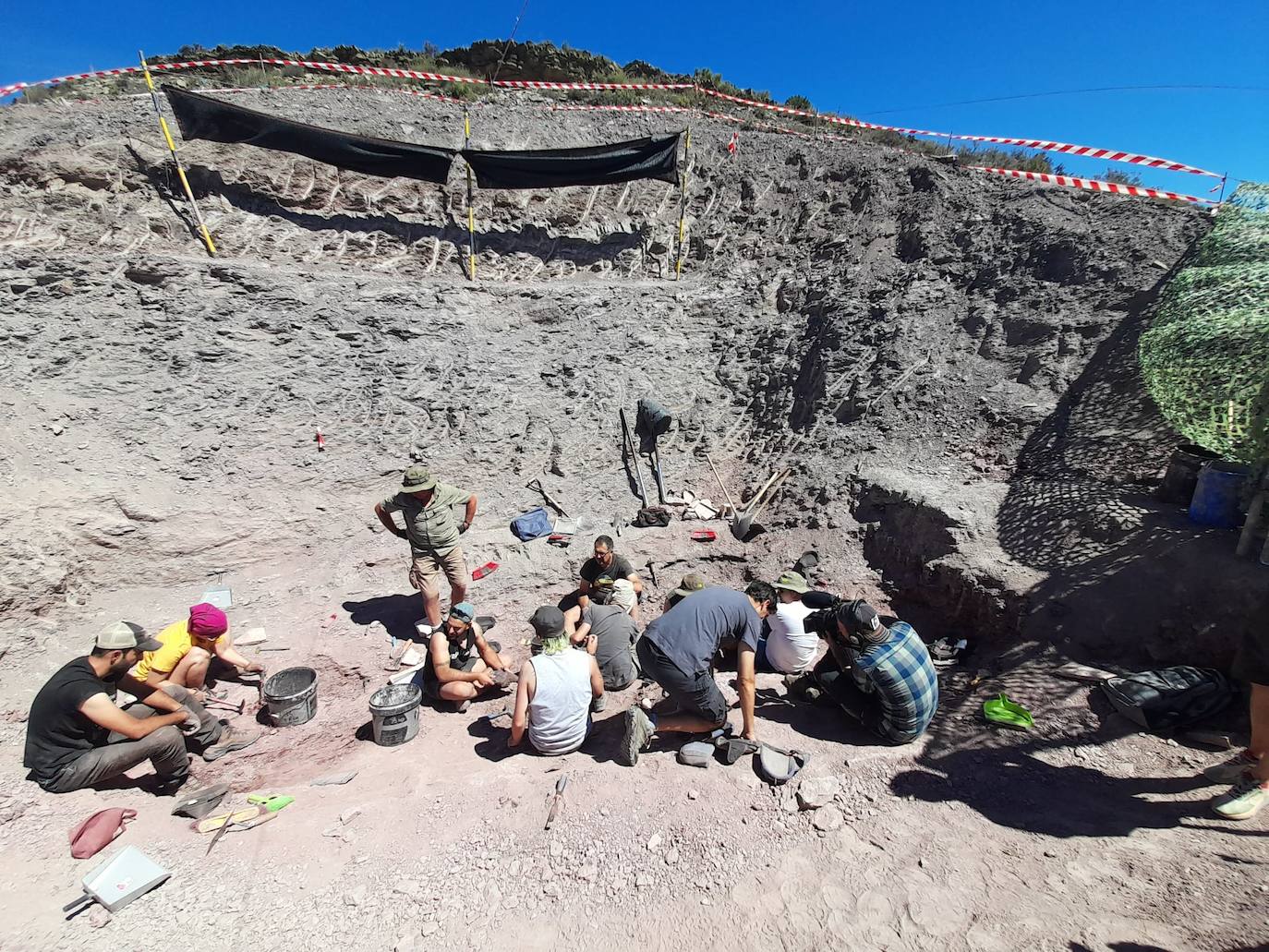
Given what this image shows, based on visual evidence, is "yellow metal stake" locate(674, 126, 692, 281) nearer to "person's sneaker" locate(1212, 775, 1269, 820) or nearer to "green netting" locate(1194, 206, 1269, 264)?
"green netting" locate(1194, 206, 1269, 264)

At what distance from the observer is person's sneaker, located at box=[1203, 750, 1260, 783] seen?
11.5ft

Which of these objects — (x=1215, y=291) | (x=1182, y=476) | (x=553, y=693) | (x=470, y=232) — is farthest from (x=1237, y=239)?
(x=470, y=232)

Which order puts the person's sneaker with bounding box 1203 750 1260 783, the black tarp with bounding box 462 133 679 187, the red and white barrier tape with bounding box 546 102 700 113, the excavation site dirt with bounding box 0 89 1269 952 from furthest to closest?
the red and white barrier tape with bounding box 546 102 700 113 < the black tarp with bounding box 462 133 679 187 < the person's sneaker with bounding box 1203 750 1260 783 < the excavation site dirt with bounding box 0 89 1269 952

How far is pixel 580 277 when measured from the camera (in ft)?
32.1

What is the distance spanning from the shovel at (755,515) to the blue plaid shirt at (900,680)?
3.14m

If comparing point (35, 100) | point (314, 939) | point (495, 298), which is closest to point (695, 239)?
point (495, 298)

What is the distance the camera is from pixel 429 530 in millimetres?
5723

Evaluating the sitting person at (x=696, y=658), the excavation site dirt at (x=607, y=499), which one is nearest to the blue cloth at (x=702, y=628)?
the sitting person at (x=696, y=658)

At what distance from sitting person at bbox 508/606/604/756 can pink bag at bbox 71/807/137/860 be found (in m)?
2.38

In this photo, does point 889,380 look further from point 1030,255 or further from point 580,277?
point 580,277

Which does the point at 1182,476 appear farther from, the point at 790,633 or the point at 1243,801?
the point at 790,633

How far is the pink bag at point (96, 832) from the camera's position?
3.29m

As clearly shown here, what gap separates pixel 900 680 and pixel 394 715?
12.6 feet

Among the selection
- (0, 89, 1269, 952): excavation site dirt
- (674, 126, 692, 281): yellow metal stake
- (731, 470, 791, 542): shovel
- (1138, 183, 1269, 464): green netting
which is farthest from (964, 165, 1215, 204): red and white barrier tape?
(731, 470, 791, 542): shovel
